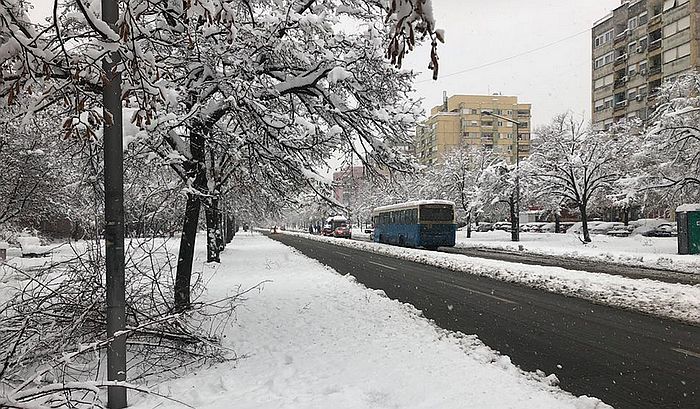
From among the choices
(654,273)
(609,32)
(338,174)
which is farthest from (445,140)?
(338,174)

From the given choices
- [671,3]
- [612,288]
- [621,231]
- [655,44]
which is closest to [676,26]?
[671,3]

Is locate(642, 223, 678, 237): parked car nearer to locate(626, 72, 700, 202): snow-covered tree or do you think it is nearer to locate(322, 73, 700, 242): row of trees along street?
locate(322, 73, 700, 242): row of trees along street

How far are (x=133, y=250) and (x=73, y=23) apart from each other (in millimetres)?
4126

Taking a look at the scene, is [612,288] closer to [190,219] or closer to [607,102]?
[190,219]

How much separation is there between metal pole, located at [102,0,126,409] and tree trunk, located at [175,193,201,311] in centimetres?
392

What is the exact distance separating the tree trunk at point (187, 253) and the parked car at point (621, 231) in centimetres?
4435

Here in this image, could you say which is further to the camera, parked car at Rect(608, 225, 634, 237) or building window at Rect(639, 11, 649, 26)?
building window at Rect(639, 11, 649, 26)

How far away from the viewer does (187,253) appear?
10.2 m

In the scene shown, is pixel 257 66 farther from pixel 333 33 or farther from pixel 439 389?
pixel 439 389

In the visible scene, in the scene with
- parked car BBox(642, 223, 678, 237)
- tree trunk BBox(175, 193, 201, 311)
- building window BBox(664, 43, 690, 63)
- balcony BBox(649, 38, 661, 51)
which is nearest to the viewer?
tree trunk BBox(175, 193, 201, 311)

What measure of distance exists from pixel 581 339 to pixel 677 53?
60278 millimetres

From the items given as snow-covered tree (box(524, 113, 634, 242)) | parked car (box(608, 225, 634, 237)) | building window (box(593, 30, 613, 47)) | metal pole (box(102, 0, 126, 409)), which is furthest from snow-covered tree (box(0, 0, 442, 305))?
building window (box(593, 30, 613, 47))

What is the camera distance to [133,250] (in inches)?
300

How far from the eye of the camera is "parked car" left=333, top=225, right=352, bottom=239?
67.8 meters
